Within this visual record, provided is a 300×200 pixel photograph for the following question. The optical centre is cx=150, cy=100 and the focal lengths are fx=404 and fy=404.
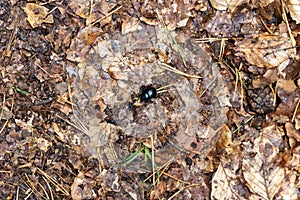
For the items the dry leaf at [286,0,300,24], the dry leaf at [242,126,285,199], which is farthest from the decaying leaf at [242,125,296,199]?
the dry leaf at [286,0,300,24]

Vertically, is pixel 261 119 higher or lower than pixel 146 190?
higher

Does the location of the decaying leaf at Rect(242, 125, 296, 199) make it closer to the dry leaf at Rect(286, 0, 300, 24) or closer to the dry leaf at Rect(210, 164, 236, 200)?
the dry leaf at Rect(210, 164, 236, 200)

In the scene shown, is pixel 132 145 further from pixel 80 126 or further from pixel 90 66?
pixel 90 66

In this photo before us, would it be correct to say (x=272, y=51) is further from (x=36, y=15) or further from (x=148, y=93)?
(x=36, y=15)

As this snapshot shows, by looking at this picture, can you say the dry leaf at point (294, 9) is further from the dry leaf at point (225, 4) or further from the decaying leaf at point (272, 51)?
the dry leaf at point (225, 4)

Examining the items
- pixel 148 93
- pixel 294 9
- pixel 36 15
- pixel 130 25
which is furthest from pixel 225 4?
pixel 36 15

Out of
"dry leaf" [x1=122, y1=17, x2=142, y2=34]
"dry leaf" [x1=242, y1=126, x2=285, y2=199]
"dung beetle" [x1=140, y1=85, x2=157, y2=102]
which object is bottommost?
"dry leaf" [x1=242, y1=126, x2=285, y2=199]

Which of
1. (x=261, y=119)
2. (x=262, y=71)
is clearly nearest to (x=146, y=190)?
(x=261, y=119)
